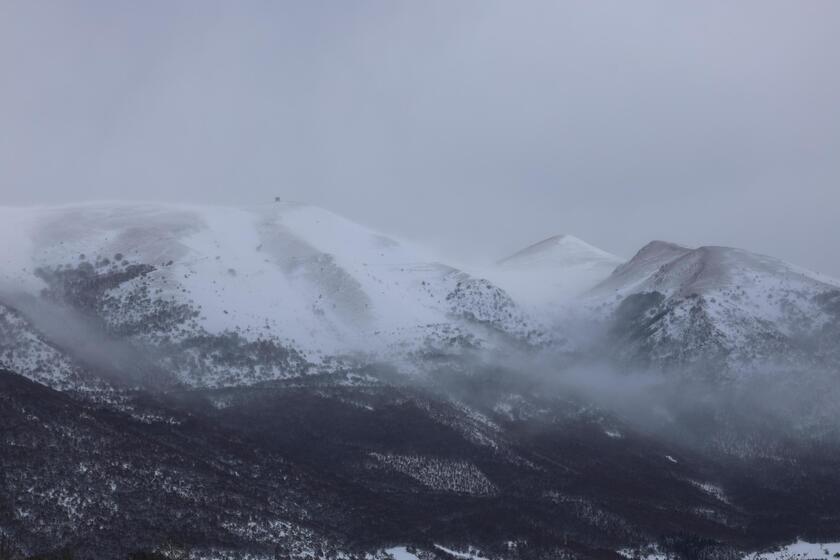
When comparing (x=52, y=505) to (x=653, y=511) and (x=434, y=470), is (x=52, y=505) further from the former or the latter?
(x=653, y=511)

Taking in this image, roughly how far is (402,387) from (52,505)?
8448 centimetres

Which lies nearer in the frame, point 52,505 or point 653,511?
point 52,505

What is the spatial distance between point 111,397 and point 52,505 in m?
45.8

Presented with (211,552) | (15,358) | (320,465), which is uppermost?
(15,358)

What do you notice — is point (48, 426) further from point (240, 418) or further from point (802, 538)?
point (802, 538)

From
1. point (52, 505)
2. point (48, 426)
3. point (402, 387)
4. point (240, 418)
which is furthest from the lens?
point (402, 387)

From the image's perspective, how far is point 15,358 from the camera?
170 meters

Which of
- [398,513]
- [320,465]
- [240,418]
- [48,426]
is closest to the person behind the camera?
[48,426]

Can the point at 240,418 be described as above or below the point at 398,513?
above

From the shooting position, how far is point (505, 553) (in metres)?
145

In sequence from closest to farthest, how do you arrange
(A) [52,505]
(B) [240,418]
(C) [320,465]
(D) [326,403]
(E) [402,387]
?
(A) [52,505] < (C) [320,465] < (B) [240,418] < (D) [326,403] < (E) [402,387]

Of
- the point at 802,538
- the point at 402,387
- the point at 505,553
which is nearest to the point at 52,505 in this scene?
the point at 505,553

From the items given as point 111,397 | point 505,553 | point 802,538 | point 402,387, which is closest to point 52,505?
point 111,397

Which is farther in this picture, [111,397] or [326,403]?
[326,403]
